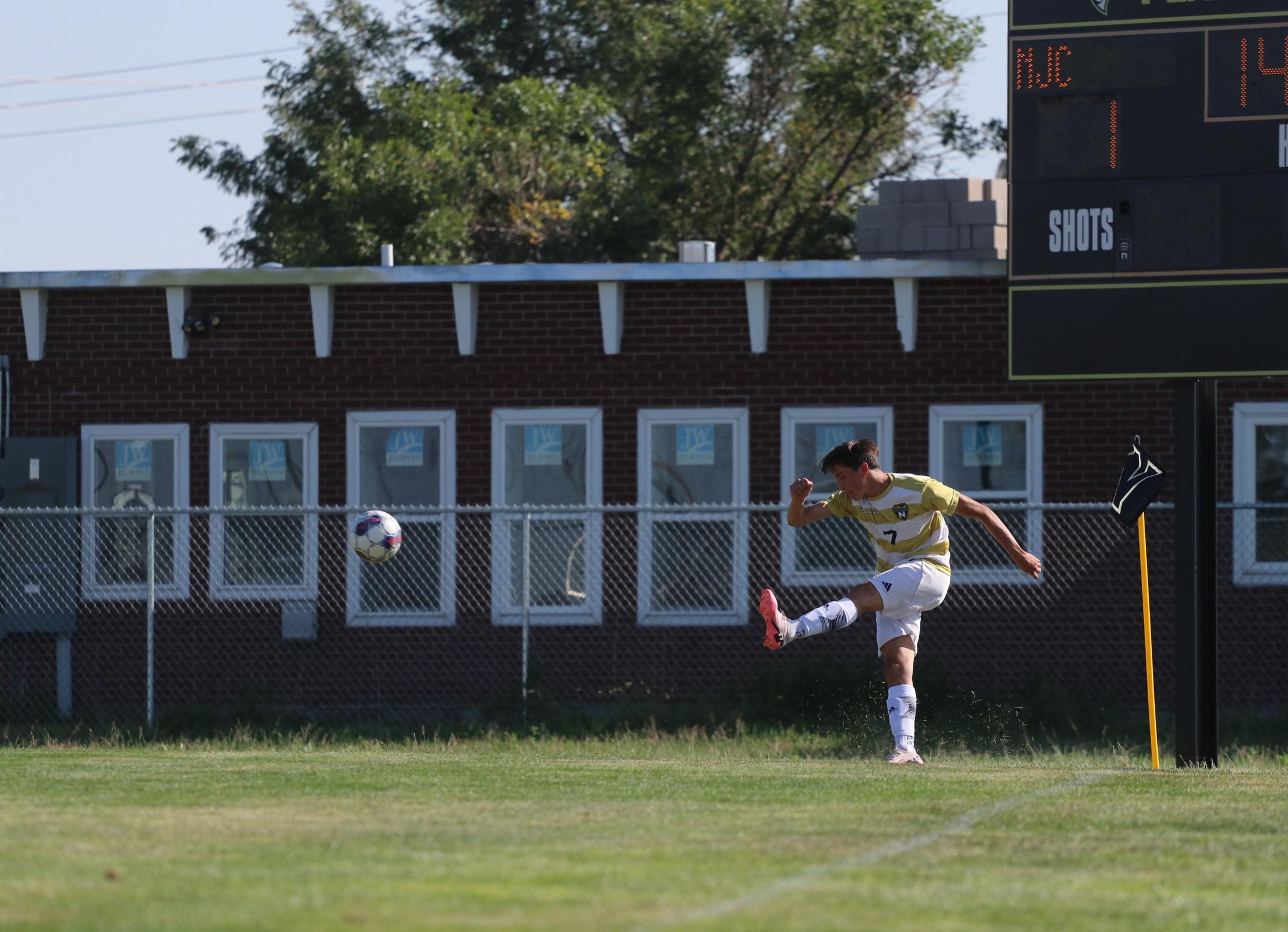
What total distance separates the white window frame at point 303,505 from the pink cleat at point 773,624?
7.48 m

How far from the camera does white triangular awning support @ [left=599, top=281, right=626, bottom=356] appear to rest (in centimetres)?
1694

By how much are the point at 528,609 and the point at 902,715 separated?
5837mm

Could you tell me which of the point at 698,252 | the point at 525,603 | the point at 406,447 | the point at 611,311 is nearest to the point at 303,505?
the point at 406,447

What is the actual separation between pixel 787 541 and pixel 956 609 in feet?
5.18

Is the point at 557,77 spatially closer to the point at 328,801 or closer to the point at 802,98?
the point at 802,98

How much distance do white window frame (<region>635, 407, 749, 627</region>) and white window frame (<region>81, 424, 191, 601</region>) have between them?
13.7 feet

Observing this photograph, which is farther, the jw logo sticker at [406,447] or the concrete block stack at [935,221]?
the jw logo sticker at [406,447]

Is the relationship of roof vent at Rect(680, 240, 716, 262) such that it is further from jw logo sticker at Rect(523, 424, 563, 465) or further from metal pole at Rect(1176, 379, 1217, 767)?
metal pole at Rect(1176, 379, 1217, 767)

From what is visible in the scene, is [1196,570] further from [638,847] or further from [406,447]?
[406,447]

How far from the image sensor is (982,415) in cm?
1677

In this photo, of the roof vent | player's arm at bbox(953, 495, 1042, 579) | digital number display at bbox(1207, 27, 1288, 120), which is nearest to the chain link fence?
the roof vent

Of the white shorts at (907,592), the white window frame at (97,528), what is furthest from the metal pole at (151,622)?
the white shorts at (907,592)

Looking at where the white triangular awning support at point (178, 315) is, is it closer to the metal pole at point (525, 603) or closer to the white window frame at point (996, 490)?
the metal pole at point (525, 603)

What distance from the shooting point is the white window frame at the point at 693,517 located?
1680cm
